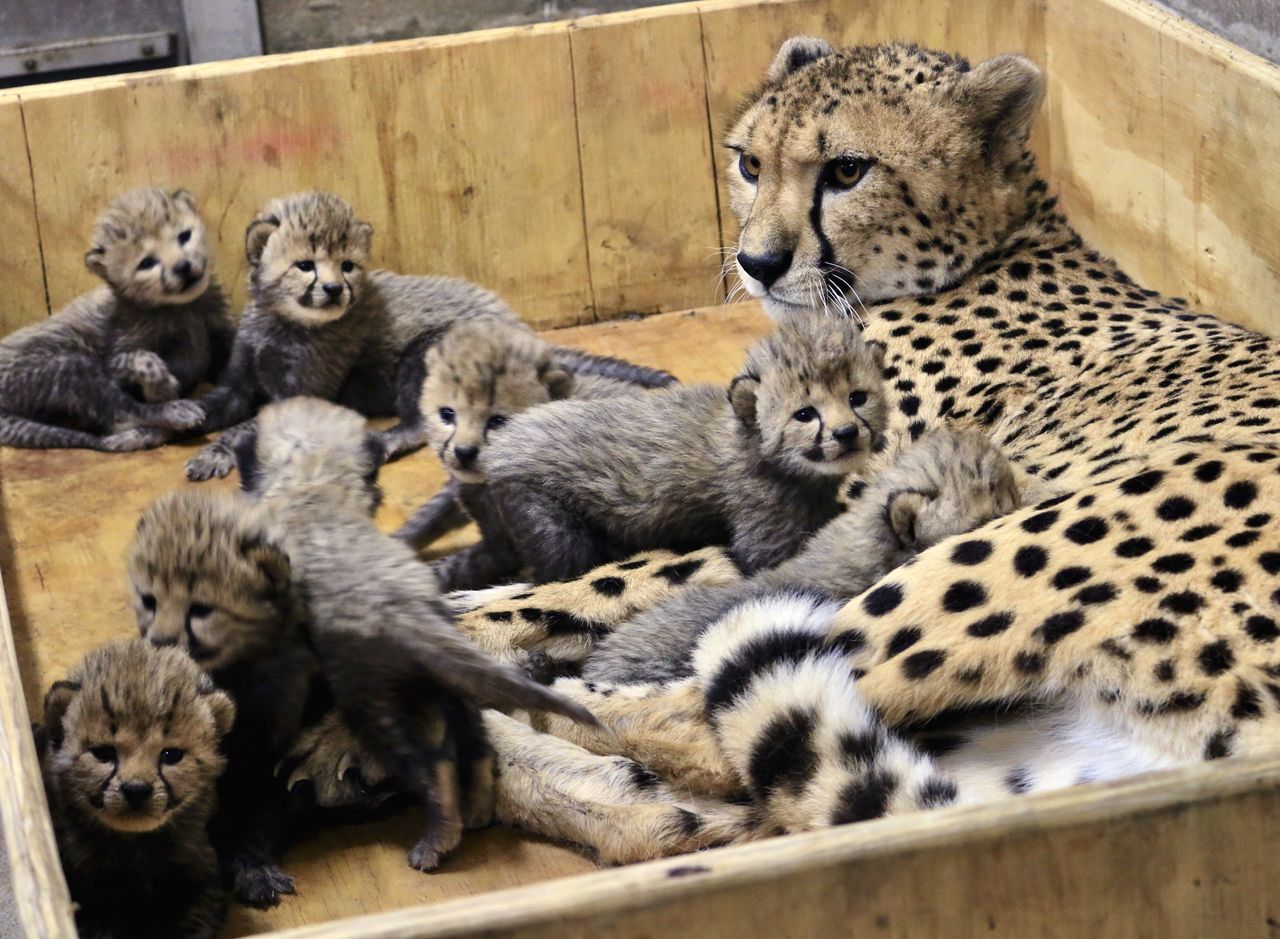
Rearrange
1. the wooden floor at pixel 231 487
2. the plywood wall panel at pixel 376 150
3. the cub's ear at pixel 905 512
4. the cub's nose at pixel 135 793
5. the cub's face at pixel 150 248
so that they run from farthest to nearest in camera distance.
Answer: the plywood wall panel at pixel 376 150 < the cub's face at pixel 150 248 < the cub's ear at pixel 905 512 < the wooden floor at pixel 231 487 < the cub's nose at pixel 135 793

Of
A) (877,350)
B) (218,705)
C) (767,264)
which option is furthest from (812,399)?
(218,705)

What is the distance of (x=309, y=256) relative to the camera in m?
3.22

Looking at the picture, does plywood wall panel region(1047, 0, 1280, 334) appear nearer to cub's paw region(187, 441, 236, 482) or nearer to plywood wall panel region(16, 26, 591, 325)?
plywood wall panel region(16, 26, 591, 325)

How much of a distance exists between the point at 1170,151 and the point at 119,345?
2.06 m

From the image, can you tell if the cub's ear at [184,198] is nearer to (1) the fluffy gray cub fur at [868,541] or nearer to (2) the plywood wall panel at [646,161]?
(2) the plywood wall panel at [646,161]

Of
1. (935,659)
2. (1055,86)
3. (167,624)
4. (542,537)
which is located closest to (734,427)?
(542,537)

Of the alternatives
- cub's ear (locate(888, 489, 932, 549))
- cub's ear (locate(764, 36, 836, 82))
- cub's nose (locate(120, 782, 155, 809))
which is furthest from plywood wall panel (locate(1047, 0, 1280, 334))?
cub's nose (locate(120, 782, 155, 809))

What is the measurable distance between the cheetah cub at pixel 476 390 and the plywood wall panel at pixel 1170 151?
1.25 meters

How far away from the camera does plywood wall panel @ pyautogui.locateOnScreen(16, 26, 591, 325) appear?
340 centimetres

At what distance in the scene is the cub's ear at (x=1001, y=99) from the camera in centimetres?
273

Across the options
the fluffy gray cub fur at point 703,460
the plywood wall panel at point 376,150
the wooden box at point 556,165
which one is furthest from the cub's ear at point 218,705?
the plywood wall panel at point 376,150

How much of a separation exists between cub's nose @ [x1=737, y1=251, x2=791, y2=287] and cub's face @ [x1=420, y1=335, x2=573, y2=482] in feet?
1.28

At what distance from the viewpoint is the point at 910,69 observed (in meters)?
2.82

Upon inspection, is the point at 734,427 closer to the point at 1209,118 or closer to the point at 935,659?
the point at 935,659
